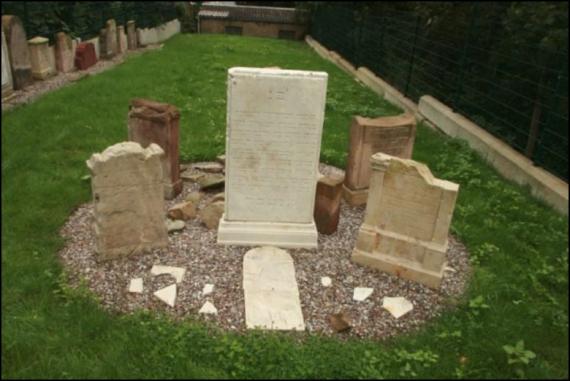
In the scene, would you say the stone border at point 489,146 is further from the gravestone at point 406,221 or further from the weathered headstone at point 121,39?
the weathered headstone at point 121,39

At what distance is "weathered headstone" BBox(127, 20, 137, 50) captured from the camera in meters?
17.5

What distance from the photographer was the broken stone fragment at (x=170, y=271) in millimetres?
4336

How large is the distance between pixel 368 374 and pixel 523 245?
8.78 feet

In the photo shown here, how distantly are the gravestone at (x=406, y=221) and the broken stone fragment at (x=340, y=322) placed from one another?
35.4 inches

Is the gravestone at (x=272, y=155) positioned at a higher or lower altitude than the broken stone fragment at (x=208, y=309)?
higher

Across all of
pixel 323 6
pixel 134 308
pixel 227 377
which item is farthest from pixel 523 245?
pixel 323 6

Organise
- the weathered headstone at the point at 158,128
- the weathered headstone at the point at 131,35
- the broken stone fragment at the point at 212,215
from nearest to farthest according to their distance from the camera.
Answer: the broken stone fragment at the point at 212,215 < the weathered headstone at the point at 158,128 < the weathered headstone at the point at 131,35

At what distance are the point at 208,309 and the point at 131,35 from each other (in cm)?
1582

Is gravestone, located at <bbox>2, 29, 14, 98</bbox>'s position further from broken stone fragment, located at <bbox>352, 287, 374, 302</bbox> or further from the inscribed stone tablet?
broken stone fragment, located at <bbox>352, 287, 374, 302</bbox>

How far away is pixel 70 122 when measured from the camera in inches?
316

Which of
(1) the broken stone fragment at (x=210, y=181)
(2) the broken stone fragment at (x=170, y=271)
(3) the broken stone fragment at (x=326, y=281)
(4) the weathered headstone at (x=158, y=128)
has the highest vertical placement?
(4) the weathered headstone at (x=158, y=128)

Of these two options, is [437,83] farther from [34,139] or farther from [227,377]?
[227,377]

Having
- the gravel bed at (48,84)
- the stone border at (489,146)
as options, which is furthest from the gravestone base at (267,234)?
the gravel bed at (48,84)

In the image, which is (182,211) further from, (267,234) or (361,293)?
(361,293)
